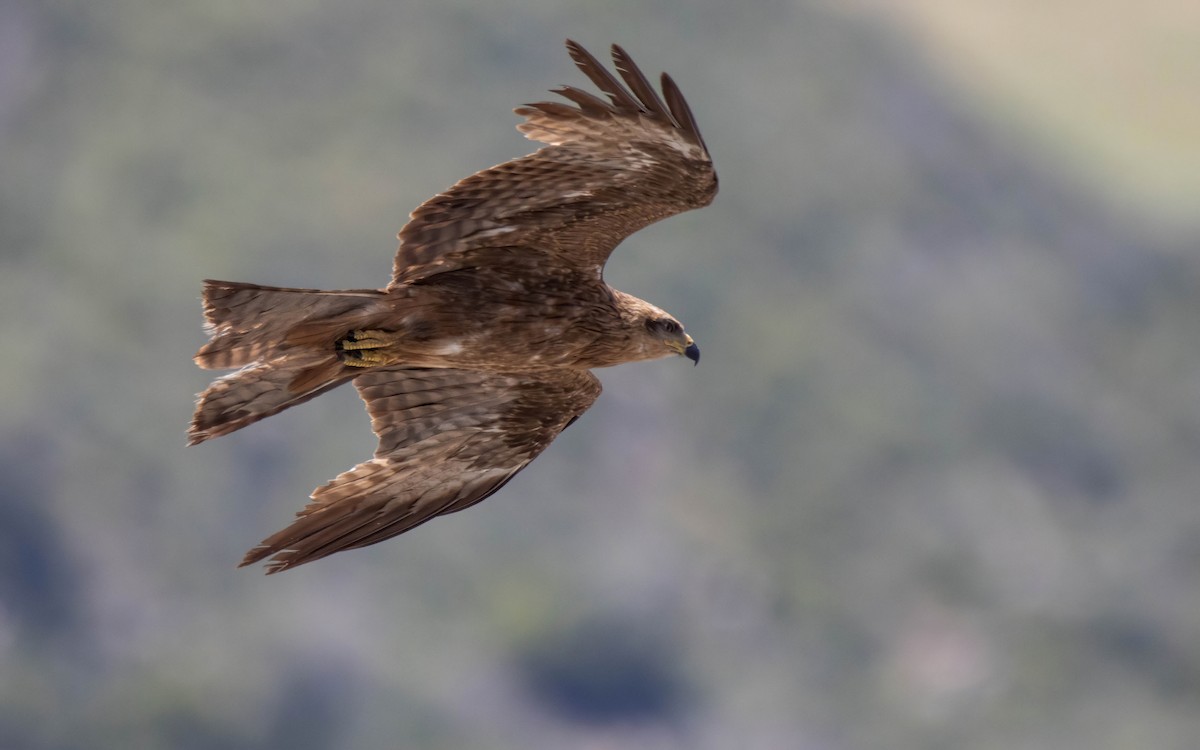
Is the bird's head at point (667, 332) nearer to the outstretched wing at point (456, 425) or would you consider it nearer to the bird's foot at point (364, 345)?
the outstretched wing at point (456, 425)

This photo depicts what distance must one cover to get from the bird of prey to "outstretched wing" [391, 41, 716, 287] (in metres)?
0.01

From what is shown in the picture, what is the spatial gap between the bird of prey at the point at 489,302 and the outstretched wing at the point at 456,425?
0.08m

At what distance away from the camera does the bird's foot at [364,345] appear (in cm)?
1062

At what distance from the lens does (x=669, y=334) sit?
11.2 metres

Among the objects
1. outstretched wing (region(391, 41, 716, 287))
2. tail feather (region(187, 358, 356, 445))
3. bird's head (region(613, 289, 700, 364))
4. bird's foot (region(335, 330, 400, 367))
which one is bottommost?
tail feather (region(187, 358, 356, 445))

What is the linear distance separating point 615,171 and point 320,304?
2.14 metres

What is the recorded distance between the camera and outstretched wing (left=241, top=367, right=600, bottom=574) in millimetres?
11891

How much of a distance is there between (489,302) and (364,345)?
3.01 ft

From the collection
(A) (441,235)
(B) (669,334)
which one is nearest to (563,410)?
(B) (669,334)

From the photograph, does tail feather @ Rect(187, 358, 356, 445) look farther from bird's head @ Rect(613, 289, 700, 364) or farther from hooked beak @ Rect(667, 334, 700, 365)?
hooked beak @ Rect(667, 334, 700, 365)

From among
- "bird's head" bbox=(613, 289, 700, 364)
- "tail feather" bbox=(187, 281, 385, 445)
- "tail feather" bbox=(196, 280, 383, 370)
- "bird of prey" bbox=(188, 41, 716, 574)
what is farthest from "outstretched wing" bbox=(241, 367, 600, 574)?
"tail feather" bbox=(196, 280, 383, 370)

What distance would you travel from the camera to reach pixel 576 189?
1046 centimetres

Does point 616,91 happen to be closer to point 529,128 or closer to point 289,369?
point 529,128

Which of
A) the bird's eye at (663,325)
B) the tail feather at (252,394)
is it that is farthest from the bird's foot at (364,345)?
the bird's eye at (663,325)
